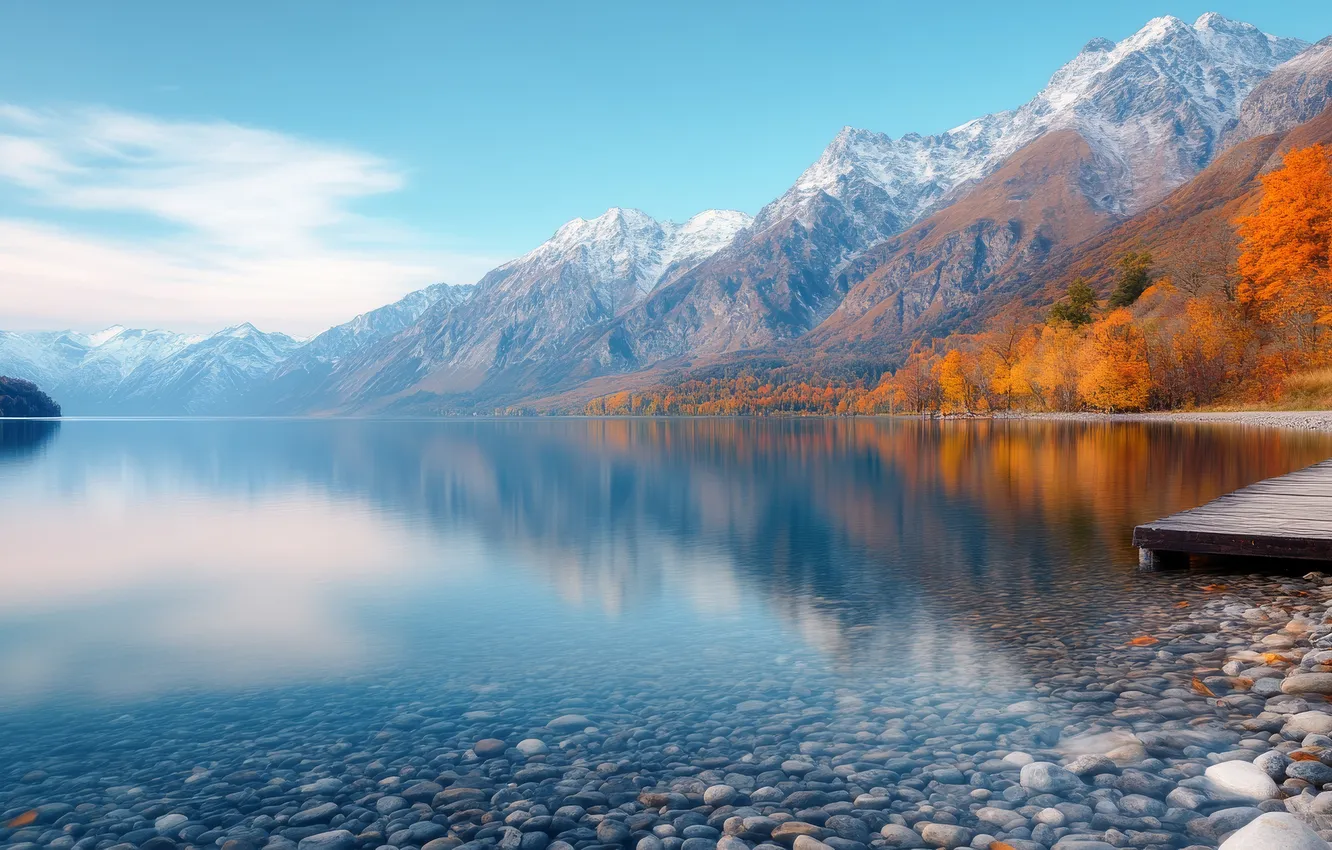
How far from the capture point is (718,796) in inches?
365

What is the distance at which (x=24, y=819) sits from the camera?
30.5ft

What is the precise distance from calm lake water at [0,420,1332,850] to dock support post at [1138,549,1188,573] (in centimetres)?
93

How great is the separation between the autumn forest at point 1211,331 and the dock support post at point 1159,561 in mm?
79744

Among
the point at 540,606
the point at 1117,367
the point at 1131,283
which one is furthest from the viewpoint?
the point at 1131,283

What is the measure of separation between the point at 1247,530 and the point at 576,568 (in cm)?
Result: 1767

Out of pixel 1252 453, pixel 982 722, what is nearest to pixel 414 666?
pixel 982 722

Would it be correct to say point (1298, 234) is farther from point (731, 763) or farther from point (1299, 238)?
point (731, 763)

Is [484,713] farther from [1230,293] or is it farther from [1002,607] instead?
[1230,293]

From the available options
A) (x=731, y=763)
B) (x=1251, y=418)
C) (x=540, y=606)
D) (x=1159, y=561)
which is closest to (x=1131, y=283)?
(x=1251, y=418)

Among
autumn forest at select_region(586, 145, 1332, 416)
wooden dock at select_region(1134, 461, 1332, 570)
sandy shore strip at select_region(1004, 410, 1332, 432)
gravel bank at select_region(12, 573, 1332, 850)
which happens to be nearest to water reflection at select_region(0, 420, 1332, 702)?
wooden dock at select_region(1134, 461, 1332, 570)

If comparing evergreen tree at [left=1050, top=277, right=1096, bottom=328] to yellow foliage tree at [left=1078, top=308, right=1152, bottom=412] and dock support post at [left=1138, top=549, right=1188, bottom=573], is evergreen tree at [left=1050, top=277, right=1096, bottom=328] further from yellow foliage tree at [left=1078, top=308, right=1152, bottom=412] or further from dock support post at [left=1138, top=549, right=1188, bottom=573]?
dock support post at [left=1138, top=549, right=1188, bottom=573]

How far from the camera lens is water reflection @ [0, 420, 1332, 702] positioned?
16.2 metres

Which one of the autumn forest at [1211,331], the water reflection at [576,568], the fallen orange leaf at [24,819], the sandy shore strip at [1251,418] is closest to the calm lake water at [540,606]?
the water reflection at [576,568]

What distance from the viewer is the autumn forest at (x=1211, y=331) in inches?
3307
